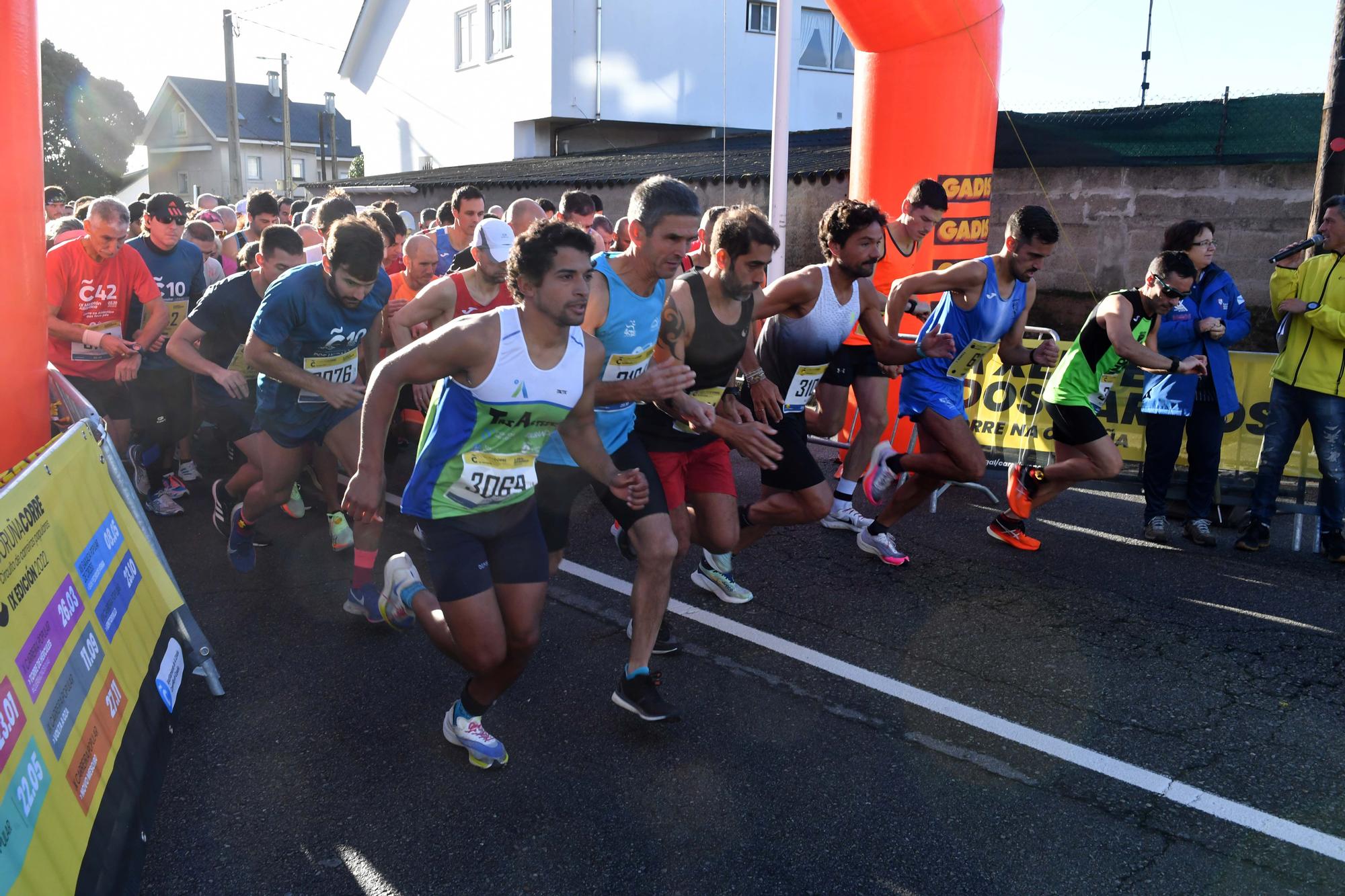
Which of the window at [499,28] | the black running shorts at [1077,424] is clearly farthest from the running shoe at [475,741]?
the window at [499,28]

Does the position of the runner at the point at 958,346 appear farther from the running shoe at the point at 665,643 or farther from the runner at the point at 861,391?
the running shoe at the point at 665,643

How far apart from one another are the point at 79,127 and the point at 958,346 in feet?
182

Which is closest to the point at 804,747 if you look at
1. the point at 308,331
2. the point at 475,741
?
the point at 475,741

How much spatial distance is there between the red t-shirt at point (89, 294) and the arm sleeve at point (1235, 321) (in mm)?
7046

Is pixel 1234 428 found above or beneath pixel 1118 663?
above

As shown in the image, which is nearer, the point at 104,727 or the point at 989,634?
the point at 104,727

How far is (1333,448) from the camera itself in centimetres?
635

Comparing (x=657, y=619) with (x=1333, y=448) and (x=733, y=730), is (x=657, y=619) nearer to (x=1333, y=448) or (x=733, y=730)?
(x=733, y=730)

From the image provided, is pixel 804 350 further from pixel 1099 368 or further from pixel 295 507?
pixel 295 507

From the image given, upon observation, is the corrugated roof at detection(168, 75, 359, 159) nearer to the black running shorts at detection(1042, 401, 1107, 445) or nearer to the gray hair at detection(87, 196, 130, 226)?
the gray hair at detection(87, 196, 130, 226)

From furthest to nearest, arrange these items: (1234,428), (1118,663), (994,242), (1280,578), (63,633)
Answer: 1. (994,242)
2. (1234,428)
3. (1280,578)
4. (1118,663)
5. (63,633)

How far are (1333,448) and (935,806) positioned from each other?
444 cm

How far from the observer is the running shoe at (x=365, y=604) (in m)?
5.02

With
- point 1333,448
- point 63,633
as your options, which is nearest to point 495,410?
point 63,633
